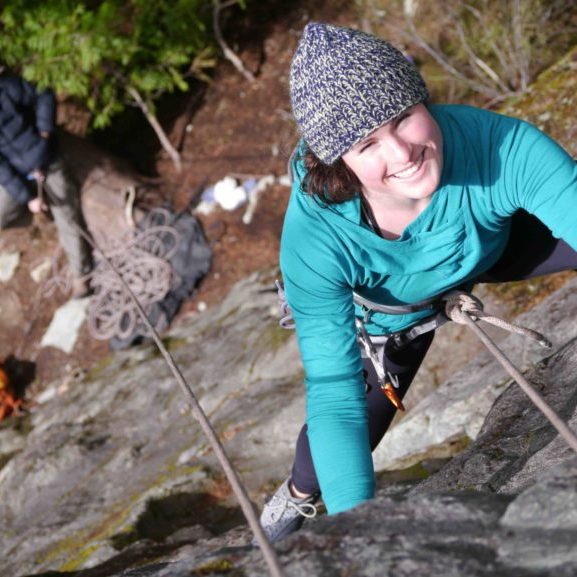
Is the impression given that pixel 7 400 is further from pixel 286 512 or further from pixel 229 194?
pixel 286 512

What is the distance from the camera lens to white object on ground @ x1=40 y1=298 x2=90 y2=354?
820cm

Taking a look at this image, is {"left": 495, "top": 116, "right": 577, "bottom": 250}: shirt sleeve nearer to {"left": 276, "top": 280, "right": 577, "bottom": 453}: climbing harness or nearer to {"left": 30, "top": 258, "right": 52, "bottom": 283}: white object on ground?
{"left": 276, "top": 280, "right": 577, "bottom": 453}: climbing harness

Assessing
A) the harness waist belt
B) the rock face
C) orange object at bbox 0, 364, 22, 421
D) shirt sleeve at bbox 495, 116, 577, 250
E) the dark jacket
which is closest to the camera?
the rock face

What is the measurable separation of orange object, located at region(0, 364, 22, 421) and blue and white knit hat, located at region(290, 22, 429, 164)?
628cm

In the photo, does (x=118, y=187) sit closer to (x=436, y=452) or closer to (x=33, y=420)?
→ (x=33, y=420)

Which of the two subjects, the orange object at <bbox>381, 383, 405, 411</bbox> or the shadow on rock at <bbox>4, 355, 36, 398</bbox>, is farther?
the shadow on rock at <bbox>4, 355, 36, 398</bbox>

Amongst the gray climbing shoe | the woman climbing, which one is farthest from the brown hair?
the gray climbing shoe

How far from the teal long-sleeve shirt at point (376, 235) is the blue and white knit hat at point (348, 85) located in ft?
0.70

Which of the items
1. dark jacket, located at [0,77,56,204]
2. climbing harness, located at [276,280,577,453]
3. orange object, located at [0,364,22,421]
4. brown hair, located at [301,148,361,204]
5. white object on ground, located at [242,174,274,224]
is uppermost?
dark jacket, located at [0,77,56,204]

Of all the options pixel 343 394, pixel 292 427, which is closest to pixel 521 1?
pixel 292 427

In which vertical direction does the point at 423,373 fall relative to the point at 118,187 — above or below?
below

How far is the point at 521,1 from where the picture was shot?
234 inches

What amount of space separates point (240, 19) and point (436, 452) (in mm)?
7173

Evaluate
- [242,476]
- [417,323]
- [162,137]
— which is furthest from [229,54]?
[417,323]
